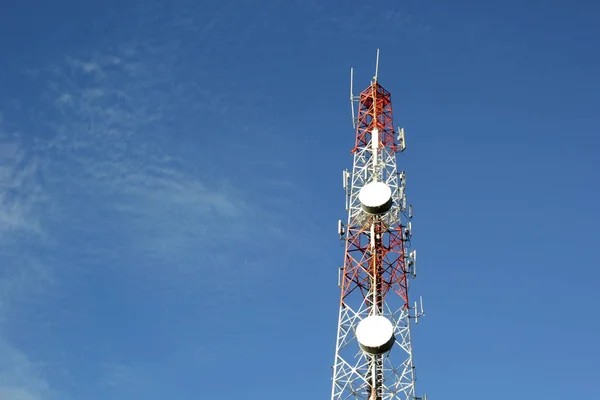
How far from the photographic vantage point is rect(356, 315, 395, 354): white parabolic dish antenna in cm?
4419

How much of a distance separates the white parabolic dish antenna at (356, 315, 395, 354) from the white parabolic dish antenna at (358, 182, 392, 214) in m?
6.60

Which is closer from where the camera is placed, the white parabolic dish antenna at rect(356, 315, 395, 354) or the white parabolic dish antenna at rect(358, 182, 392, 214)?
the white parabolic dish antenna at rect(356, 315, 395, 354)

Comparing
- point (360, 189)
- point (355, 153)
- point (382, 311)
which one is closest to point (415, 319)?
point (382, 311)

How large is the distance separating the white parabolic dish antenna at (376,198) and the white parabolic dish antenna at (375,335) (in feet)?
21.6

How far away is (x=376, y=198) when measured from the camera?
160 ft

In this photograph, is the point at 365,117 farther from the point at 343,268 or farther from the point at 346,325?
the point at 346,325

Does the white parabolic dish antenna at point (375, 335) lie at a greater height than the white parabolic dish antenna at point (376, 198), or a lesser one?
lesser

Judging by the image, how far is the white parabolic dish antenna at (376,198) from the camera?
48.5m

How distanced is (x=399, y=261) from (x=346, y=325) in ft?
16.1

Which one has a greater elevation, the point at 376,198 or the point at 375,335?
the point at 376,198

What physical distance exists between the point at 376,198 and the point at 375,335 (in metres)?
8.23

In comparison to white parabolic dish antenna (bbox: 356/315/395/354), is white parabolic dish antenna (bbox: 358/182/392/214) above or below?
above

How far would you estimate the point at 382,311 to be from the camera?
47062 millimetres

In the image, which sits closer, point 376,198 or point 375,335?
point 375,335
